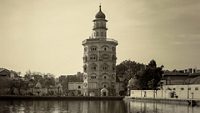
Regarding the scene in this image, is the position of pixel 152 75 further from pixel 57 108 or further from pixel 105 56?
pixel 57 108

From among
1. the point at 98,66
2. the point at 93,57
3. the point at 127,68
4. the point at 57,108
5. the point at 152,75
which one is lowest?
the point at 57,108

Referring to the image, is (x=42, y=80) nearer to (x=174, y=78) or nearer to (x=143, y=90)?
(x=174, y=78)

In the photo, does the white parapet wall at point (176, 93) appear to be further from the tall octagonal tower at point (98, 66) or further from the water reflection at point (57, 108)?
the tall octagonal tower at point (98, 66)

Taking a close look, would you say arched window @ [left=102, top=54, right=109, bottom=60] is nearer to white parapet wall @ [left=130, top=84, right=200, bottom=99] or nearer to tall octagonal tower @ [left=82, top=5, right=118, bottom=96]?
tall octagonal tower @ [left=82, top=5, right=118, bottom=96]

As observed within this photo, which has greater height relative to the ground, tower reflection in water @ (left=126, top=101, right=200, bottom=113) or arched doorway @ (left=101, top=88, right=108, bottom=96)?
arched doorway @ (left=101, top=88, right=108, bottom=96)

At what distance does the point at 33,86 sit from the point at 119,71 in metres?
21.3

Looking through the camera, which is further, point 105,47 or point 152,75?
point 105,47

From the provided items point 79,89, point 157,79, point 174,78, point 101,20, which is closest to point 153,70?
point 157,79

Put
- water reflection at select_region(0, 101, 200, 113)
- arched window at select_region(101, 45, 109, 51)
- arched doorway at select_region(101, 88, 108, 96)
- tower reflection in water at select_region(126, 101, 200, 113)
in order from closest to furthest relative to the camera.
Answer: tower reflection in water at select_region(126, 101, 200, 113) < water reflection at select_region(0, 101, 200, 113) < arched doorway at select_region(101, 88, 108, 96) < arched window at select_region(101, 45, 109, 51)

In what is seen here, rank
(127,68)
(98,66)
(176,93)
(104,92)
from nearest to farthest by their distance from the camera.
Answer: (176,93), (104,92), (98,66), (127,68)

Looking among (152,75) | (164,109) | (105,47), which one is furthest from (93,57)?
(164,109)

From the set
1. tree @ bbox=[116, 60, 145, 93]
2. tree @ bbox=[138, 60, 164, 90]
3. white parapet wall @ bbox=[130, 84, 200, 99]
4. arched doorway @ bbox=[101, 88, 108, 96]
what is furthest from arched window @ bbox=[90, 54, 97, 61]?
tree @ bbox=[116, 60, 145, 93]

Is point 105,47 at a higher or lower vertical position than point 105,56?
higher

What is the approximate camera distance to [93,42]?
9375cm
